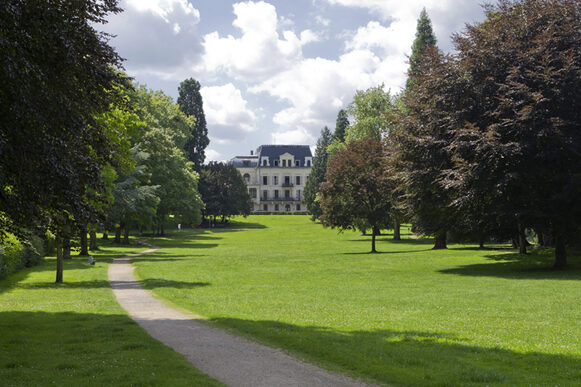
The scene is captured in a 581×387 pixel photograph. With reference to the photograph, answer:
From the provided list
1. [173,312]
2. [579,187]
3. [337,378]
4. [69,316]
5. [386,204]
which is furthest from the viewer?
[386,204]

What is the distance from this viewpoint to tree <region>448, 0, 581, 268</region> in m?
24.9

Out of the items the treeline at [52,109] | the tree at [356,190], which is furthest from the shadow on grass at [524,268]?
the treeline at [52,109]

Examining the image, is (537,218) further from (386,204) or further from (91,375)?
(91,375)

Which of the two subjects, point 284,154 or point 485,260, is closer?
point 485,260

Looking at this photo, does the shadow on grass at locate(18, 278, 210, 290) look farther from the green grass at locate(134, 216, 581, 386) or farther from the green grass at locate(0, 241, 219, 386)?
the green grass at locate(0, 241, 219, 386)

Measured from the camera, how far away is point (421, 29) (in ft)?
211

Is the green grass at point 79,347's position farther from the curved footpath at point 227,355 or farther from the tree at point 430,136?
the tree at point 430,136

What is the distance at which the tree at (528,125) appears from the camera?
81.6 feet

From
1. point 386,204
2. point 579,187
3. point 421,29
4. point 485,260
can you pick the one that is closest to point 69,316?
point 579,187

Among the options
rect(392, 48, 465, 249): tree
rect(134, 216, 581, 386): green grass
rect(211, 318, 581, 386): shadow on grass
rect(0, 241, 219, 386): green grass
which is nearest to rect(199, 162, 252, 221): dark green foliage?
rect(134, 216, 581, 386): green grass

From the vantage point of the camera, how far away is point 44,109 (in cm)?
1062

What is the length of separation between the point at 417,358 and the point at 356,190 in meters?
32.6

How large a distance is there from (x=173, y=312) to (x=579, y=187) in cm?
1875

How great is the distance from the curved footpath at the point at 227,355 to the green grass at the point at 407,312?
54cm
